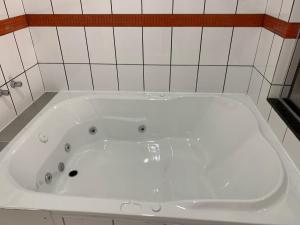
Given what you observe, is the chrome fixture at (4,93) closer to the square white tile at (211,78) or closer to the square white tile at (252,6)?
the square white tile at (211,78)

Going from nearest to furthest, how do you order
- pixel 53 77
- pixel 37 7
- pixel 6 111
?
pixel 6 111 < pixel 37 7 < pixel 53 77

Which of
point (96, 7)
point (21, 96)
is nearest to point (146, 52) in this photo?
point (96, 7)

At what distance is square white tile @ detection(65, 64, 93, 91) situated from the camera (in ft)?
5.35

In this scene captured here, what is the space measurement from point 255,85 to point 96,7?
43.7 inches

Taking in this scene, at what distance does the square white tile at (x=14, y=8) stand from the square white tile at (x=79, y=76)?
16.3 inches

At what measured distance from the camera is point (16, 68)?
4.65 feet

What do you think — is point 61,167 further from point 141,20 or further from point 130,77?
point 141,20

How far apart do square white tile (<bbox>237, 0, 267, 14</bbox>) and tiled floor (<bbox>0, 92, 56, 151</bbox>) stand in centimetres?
137

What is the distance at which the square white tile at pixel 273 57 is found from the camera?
1208 mm

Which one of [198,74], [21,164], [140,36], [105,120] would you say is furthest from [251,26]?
[21,164]

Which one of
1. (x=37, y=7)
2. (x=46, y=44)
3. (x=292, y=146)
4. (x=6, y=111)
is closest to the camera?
(x=292, y=146)

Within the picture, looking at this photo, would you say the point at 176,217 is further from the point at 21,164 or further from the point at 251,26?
the point at 251,26

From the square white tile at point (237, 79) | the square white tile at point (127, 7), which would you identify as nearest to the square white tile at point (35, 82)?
the square white tile at point (127, 7)

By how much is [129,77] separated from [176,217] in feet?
3.38
